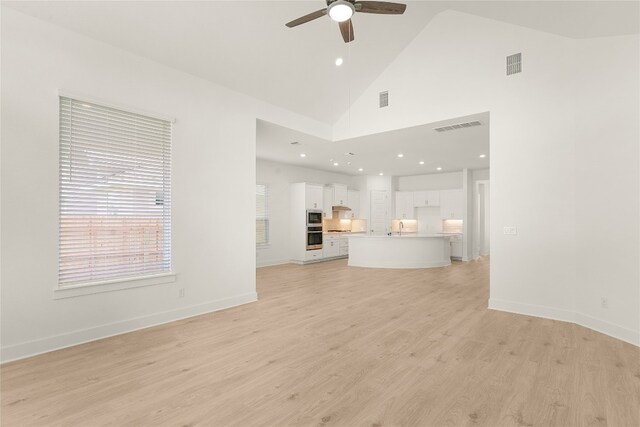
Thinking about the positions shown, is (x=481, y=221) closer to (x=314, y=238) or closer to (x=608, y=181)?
(x=314, y=238)

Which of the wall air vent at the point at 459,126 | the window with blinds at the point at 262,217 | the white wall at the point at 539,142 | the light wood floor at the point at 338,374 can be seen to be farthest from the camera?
the window with blinds at the point at 262,217

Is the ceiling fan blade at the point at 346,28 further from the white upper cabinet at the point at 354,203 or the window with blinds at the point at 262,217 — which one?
the white upper cabinet at the point at 354,203

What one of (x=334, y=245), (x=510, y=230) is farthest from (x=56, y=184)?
(x=334, y=245)

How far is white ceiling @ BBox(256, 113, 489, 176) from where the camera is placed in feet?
19.7

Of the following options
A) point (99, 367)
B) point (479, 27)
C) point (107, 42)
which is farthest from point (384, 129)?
point (99, 367)

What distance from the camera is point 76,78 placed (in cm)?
353

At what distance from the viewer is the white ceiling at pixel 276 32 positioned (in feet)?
11.1

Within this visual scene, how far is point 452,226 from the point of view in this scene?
11.1m

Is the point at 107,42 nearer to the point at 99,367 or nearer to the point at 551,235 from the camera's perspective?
the point at 99,367

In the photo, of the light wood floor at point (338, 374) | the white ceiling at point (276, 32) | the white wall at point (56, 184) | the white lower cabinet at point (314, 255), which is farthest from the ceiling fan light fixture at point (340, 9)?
the white lower cabinet at point (314, 255)

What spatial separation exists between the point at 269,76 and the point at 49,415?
445 centimetres

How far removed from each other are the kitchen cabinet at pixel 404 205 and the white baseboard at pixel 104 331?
25.9 ft

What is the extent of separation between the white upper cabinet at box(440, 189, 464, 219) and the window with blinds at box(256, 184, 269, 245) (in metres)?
5.61

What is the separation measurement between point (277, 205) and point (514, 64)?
6.64m
